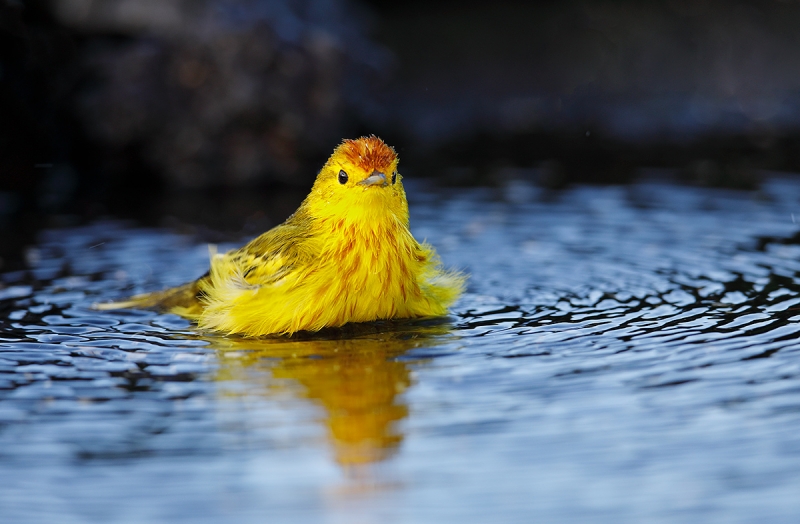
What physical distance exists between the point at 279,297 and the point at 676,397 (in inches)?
82.5

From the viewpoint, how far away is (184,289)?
6.09 meters

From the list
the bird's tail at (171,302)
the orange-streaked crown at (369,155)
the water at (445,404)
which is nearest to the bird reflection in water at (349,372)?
the water at (445,404)

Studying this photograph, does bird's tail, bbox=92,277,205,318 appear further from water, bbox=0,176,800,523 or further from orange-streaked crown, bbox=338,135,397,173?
orange-streaked crown, bbox=338,135,397,173

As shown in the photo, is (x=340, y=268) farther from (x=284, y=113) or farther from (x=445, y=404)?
(x=284, y=113)

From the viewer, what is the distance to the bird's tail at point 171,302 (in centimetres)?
595

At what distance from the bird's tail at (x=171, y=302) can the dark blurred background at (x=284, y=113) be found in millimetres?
2028

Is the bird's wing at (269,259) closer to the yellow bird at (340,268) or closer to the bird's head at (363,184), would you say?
the yellow bird at (340,268)

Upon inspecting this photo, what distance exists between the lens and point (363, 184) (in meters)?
5.39

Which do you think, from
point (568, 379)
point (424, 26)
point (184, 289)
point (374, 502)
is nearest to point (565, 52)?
point (424, 26)

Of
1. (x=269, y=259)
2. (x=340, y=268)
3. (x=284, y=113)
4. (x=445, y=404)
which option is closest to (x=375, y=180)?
(x=340, y=268)

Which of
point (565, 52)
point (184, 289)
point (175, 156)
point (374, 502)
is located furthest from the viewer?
point (565, 52)

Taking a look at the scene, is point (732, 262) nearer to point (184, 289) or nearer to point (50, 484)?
point (184, 289)

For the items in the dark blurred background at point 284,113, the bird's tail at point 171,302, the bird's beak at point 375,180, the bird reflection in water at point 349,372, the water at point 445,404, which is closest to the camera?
the water at point 445,404

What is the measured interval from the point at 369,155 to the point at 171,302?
1.56m
